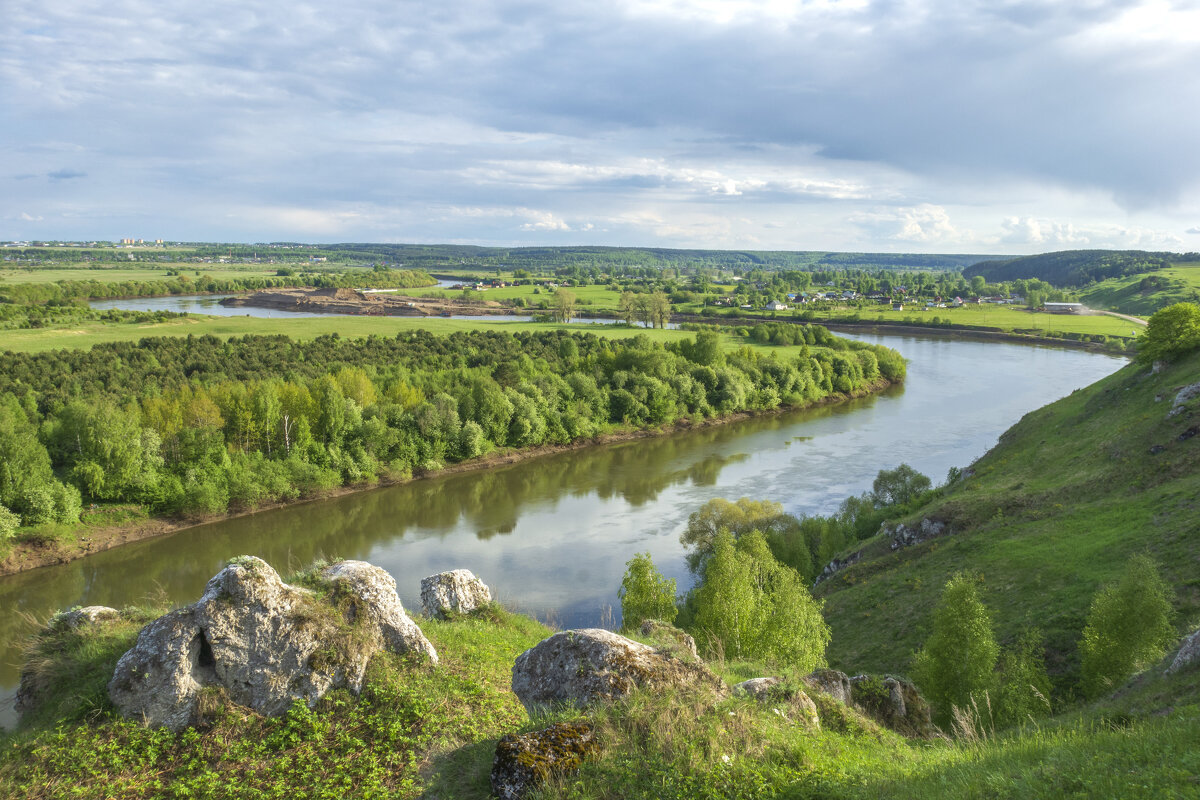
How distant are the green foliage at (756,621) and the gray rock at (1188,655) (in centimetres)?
673

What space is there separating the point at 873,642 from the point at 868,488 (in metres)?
22.5

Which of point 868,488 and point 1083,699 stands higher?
point 1083,699

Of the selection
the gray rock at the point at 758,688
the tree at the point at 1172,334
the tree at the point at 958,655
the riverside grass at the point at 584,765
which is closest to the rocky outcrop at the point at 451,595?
the riverside grass at the point at 584,765

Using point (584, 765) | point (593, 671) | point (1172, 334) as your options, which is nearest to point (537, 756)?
point (584, 765)

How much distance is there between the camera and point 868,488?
40.1 m

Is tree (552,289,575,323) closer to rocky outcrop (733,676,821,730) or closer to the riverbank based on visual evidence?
the riverbank

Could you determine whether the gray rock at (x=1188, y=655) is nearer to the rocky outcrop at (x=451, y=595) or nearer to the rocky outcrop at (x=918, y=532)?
the rocky outcrop at (x=451, y=595)

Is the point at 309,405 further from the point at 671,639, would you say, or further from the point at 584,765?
the point at 584,765

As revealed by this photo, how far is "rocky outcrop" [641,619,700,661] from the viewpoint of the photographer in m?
9.72

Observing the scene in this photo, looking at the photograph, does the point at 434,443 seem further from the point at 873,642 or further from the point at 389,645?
the point at 389,645

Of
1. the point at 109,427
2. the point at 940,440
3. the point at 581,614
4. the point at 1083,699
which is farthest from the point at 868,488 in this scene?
the point at 109,427

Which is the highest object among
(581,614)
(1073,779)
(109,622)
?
(1073,779)

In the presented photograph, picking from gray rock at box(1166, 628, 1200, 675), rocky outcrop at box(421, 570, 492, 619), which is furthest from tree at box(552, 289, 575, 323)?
gray rock at box(1166, 628, 1200, 675)

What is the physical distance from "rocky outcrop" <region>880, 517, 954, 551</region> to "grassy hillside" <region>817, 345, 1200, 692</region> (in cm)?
41
